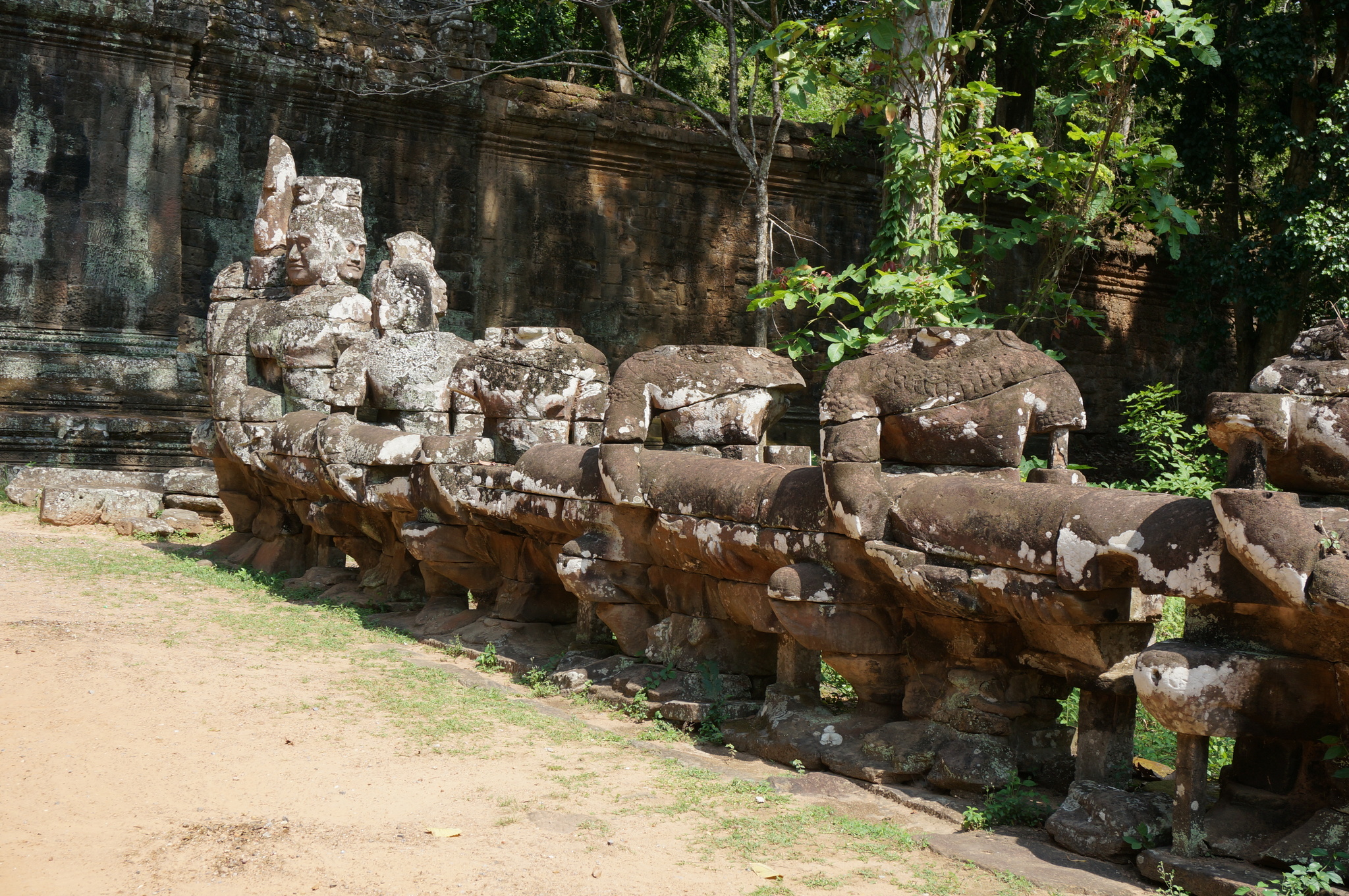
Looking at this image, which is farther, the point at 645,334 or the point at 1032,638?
the point at 645,334

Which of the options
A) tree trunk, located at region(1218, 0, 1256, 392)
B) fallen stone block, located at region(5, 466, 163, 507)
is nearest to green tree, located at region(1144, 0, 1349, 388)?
tree trunk, located at region(1218, 0, 1256, 392)

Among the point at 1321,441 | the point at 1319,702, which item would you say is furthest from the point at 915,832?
the point at 1321,441

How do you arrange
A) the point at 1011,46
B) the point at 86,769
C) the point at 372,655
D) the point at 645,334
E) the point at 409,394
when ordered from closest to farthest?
1. the point at 86,769
2. the point at 372,655
3. the point at 409,394
4. the point at 1011,46
5. the point at 645,334

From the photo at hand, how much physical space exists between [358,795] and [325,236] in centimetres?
598

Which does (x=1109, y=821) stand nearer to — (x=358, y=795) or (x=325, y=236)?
(x=358, y=795)

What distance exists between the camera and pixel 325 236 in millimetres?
9398

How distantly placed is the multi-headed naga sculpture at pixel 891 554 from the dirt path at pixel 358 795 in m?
0.40

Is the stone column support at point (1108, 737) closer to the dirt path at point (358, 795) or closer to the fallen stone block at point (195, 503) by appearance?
the dirt path at point (358, 795)

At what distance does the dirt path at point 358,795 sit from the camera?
3.59m

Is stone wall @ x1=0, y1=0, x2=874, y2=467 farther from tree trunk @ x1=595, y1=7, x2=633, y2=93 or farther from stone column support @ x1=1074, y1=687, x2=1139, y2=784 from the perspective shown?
stone column support @ x1=1074, y1=687, x2=1139, y2=784

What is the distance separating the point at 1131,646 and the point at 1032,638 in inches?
12.2

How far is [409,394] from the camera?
26.1ft

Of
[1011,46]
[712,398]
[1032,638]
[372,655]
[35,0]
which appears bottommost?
[372,655]

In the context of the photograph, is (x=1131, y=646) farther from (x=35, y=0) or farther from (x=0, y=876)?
(x=35, y=0)
